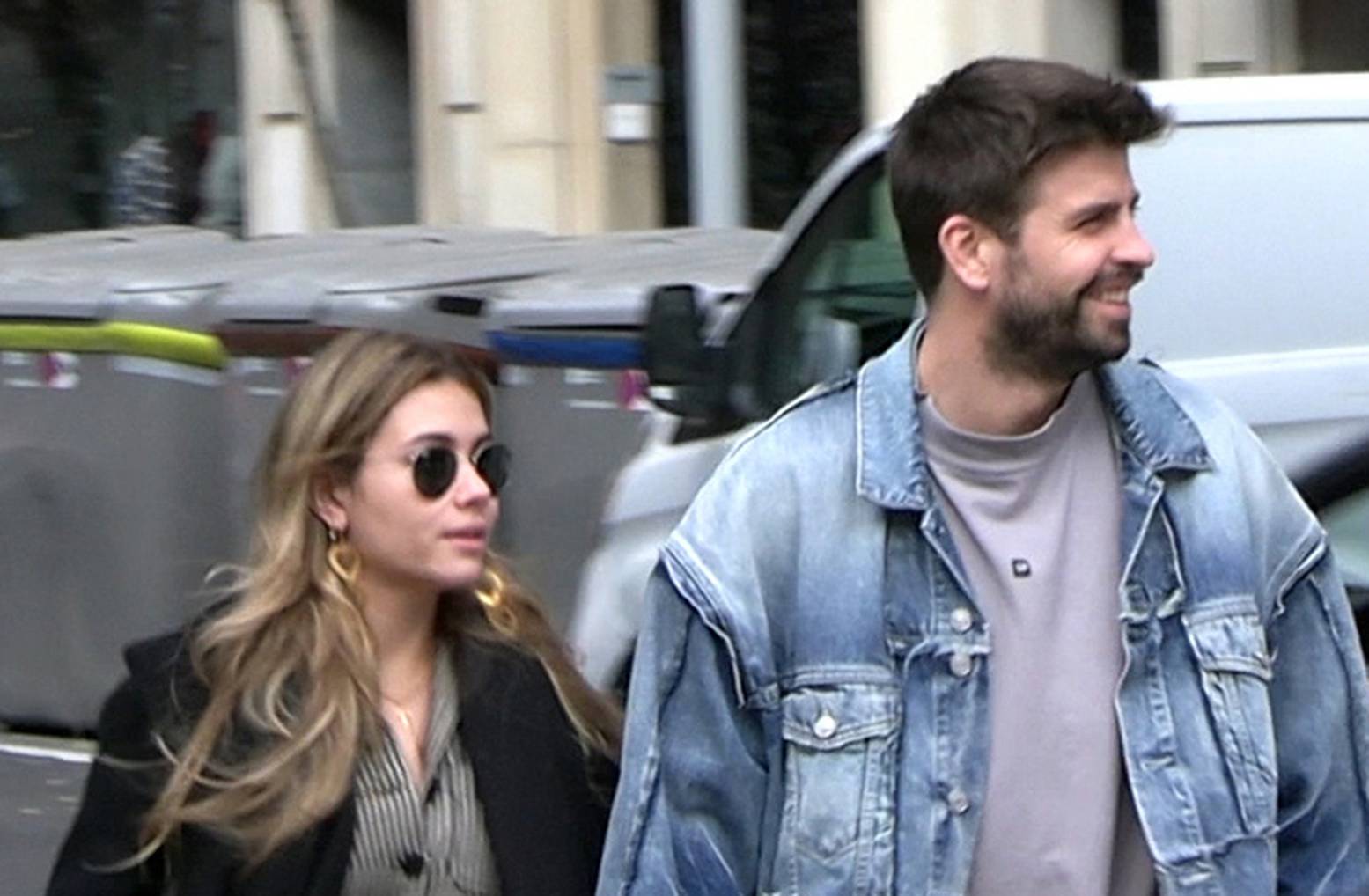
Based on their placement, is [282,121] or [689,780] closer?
[689,780]

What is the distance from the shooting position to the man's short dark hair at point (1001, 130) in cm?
312

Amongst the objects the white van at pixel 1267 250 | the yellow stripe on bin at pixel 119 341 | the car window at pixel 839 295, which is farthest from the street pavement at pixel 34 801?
the white van at pixel 1267 250

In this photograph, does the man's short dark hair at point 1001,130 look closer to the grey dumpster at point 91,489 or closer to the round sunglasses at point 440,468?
the round sunglasses at point 440,468

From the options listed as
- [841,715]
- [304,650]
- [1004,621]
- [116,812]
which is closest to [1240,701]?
[1004,621]

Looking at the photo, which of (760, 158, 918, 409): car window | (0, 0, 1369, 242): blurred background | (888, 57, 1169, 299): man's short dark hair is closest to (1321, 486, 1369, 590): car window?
(760, 158, 918, 409): car window

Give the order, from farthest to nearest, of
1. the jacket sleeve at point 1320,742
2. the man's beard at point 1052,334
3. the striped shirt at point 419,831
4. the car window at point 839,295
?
the car window at point 839,295, the striped shirt at point 419,831, the jacket sleeve at point 1320,742, the man's beard at point 1052,334

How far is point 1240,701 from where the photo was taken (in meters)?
3.15

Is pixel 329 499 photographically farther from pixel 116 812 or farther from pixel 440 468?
pixel 116 812

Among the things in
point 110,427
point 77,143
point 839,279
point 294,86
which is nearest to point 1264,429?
point 839,279

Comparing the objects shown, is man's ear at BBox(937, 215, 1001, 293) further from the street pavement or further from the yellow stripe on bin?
the yellow stripe on bin

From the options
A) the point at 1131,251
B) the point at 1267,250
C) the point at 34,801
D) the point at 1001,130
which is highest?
the point at 1001,130

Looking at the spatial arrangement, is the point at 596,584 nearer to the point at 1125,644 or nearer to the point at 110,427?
the point at 110,427

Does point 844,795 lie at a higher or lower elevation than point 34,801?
higher

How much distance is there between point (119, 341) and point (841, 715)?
743cm
